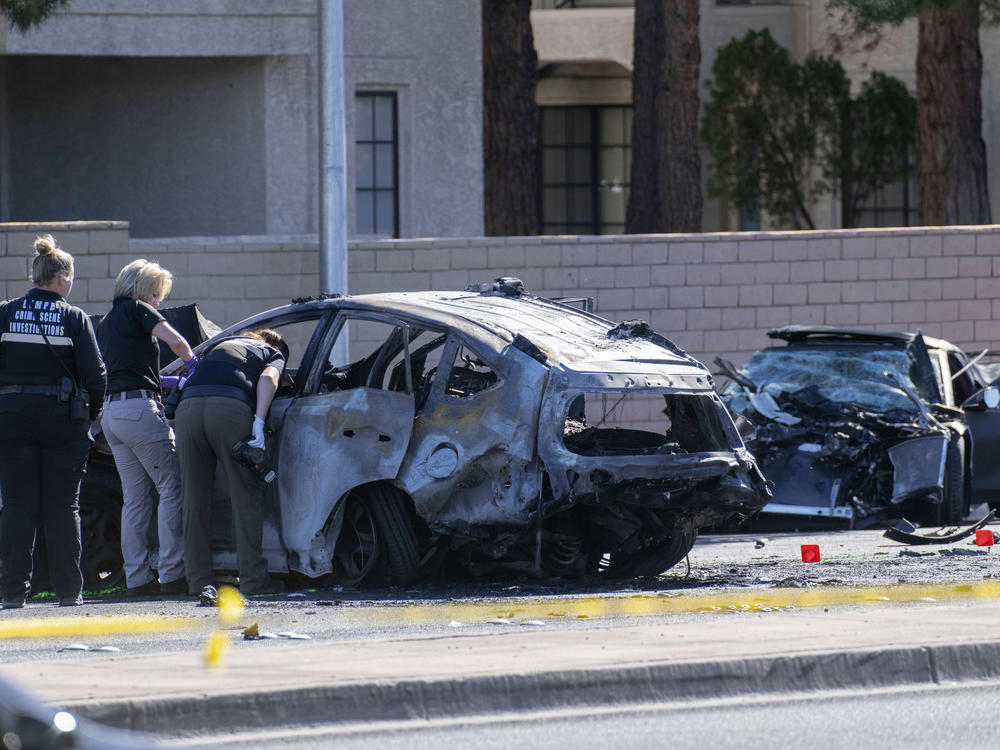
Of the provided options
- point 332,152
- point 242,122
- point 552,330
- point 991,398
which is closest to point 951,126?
point 242,122

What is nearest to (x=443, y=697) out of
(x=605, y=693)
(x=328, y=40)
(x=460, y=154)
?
(x=605, y=693)

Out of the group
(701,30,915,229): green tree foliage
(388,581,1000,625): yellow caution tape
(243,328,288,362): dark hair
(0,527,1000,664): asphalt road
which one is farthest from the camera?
(701,30,915,229): green tree foliage

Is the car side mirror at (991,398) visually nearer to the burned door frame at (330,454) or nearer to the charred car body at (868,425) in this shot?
the charred car body at (868,425)

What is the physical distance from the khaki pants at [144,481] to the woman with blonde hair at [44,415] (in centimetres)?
49

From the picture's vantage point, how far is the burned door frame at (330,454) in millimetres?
9164

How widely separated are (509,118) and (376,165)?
2617 millimetres

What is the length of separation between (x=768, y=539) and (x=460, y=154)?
29.3 feet

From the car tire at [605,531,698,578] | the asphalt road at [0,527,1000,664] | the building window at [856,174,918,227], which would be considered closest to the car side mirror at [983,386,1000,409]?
the asphalt road at [0,527,1000,664]

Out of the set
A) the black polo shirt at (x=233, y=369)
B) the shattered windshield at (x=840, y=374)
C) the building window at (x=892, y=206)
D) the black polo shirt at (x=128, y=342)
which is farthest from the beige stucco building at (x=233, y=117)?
the black polo shirt at (x=233, y=369)

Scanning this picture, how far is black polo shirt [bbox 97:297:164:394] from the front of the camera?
9.38 metres

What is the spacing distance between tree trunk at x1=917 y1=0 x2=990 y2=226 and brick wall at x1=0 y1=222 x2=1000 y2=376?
548 cm

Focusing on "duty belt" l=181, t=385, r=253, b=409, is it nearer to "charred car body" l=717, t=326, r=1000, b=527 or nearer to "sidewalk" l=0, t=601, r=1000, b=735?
"sidewalk" l=0, t=601, r=1000, b=735

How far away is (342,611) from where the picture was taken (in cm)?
855

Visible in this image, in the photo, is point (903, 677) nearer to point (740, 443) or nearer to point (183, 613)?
point (740, 443)
